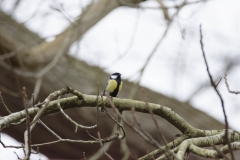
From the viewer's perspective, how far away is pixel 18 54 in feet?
14.5

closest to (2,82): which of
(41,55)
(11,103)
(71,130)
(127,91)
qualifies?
(11,103)

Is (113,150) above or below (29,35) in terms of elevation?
below

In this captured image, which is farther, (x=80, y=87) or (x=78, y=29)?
(x=80, y=87)

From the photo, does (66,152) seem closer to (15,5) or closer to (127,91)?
(127,91)

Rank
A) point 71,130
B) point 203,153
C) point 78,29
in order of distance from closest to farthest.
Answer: point 203,153
point 78,29
point 71,130

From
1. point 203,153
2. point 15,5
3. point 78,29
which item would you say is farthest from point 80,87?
point 203,153

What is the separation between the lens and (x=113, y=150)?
4828 mm

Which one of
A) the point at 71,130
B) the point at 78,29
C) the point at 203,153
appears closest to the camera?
the point at 203,153

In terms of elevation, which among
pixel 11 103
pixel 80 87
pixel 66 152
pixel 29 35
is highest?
pixel 29 35

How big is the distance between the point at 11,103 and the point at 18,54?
558 millimetres

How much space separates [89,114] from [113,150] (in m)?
0.58

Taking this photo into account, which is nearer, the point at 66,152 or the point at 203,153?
the point at 203,153

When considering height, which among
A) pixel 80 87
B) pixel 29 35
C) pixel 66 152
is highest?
pixel 29 35

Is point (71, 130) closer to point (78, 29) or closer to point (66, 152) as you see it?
point (66, 152)
